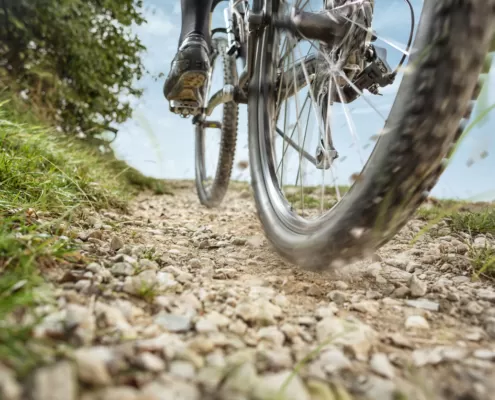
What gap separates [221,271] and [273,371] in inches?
23.0

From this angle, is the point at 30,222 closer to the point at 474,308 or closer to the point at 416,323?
the point at 416,323

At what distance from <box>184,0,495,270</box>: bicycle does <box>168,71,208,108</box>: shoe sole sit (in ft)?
0.42

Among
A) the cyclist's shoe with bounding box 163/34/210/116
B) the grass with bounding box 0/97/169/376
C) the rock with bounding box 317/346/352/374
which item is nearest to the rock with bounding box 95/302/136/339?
the grass with bounding box 0/97/169/376

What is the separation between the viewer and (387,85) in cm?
121

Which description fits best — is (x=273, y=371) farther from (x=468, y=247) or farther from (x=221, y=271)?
(x=468, y=247)

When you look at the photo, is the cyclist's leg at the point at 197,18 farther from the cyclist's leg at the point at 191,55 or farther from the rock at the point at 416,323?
the rock at the point at 416,323

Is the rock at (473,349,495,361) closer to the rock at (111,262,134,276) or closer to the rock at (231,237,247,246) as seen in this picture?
the rock at (111,262,134,276)

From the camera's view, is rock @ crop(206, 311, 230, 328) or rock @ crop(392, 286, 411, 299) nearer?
rock @ crop(206, 311, 230, 328)

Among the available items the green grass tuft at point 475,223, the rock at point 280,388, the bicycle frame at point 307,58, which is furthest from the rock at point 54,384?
the green grass tuft at point 475,223

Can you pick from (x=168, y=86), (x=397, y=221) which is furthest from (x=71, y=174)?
(x=397, y=221)

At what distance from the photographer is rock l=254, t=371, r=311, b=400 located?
21.8 inches

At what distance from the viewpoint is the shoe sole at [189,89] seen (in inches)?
76.0

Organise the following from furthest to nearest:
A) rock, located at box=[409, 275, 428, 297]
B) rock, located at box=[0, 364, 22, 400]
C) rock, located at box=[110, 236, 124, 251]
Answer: rock, located at box=[110, 236, 124, 251]
rock, located at box=[409, 275, 428, 297]
rock, located at box=[0, 364, 22, 400]

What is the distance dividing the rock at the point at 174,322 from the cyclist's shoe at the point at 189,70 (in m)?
1.35
